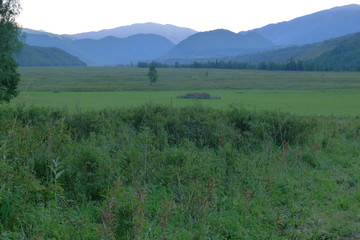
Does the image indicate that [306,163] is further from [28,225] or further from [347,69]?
[347,69]

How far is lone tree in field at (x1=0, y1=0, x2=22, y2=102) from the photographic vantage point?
27.6 meters

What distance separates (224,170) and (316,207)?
1970mm

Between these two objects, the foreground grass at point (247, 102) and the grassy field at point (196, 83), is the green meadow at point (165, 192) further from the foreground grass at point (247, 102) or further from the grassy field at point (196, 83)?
the grassy field at point (196, 83)

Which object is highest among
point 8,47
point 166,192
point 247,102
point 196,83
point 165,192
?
point 8,47

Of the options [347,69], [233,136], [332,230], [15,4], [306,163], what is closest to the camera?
[332,230]

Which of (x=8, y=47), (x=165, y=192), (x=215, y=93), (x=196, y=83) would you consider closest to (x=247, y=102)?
(x=215, y=93)

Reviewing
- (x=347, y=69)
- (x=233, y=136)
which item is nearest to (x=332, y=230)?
(x=233, y=136)

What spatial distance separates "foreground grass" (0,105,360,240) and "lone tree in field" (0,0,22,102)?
18028 millimetres

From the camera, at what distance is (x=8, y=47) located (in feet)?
93.2

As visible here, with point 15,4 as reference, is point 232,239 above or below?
below

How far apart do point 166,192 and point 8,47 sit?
24.9 m

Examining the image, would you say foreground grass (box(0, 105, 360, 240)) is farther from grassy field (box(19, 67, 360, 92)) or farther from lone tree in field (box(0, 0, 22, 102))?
grassy field (box(19, 67, 360, 92))

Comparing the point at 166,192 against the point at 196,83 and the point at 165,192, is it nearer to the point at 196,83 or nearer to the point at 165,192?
the point at 165,192

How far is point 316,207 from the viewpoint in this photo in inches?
294
